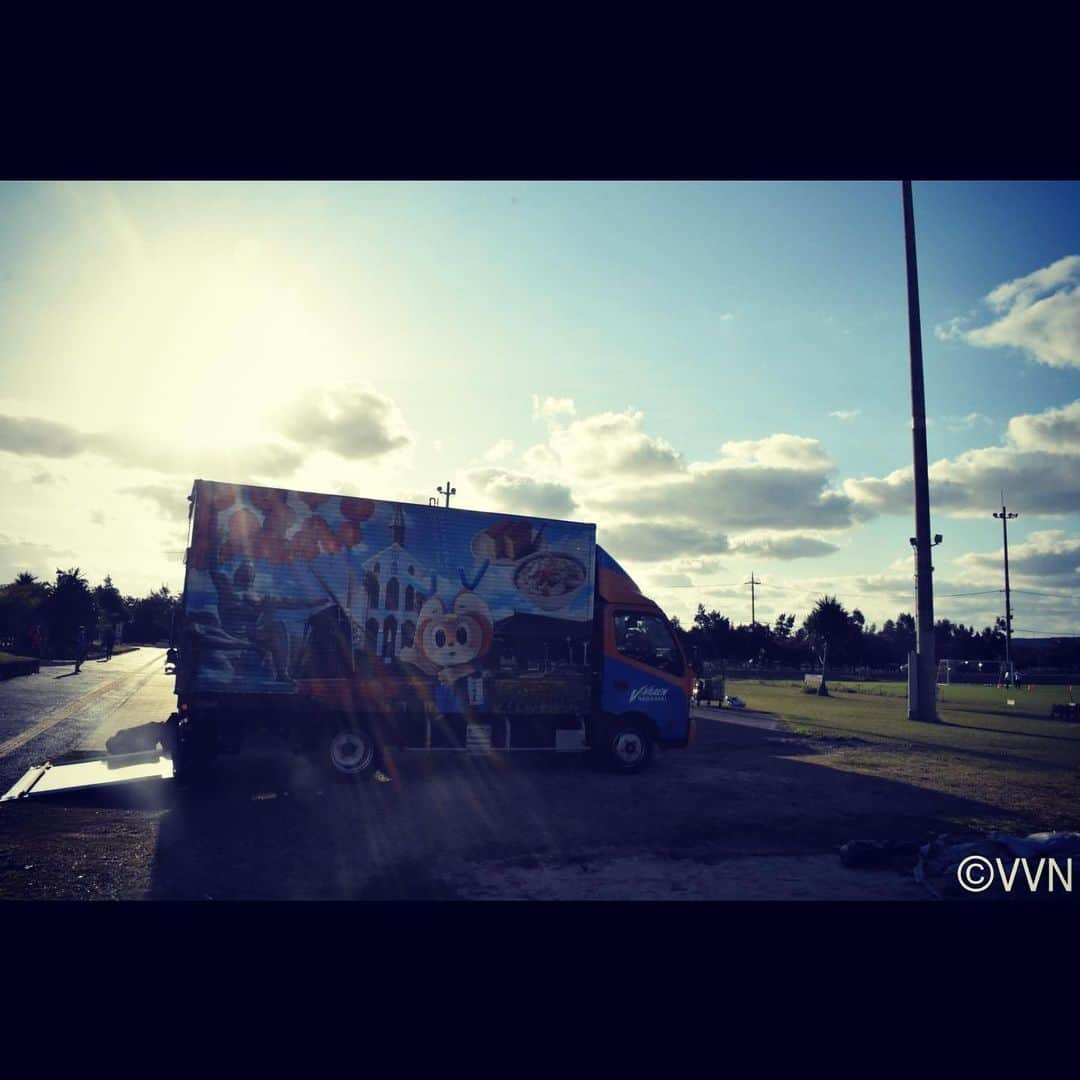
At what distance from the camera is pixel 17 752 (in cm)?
1167

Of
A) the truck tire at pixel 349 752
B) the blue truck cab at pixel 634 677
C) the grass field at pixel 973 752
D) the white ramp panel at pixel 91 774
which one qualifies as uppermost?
the blue truck cab at pixel 634 677

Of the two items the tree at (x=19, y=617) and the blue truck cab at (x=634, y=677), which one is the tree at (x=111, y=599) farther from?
the blue truck cab at (x=634, y=677)

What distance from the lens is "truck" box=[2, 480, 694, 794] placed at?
988 centimetres

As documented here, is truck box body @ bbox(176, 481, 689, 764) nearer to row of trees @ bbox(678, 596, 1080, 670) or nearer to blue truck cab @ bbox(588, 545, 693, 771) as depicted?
blue truck cab @ bbox(588, 545, 693, 771)

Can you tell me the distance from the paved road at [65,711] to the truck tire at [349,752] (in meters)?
4.11

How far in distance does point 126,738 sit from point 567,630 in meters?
6.88

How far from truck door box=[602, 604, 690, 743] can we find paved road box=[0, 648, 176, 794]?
8796 mm

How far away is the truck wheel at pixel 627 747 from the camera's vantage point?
39.4 ft

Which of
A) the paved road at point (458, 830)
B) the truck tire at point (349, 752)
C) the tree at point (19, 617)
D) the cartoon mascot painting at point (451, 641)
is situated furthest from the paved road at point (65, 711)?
the tree at point (19, 617)

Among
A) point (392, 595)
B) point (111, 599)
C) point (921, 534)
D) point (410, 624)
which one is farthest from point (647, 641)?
point (111, 599)

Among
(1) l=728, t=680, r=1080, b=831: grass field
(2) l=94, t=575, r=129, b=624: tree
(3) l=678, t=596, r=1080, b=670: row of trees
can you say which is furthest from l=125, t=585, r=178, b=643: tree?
(1) l=728, t=680, r=1080, b=831: grass field
